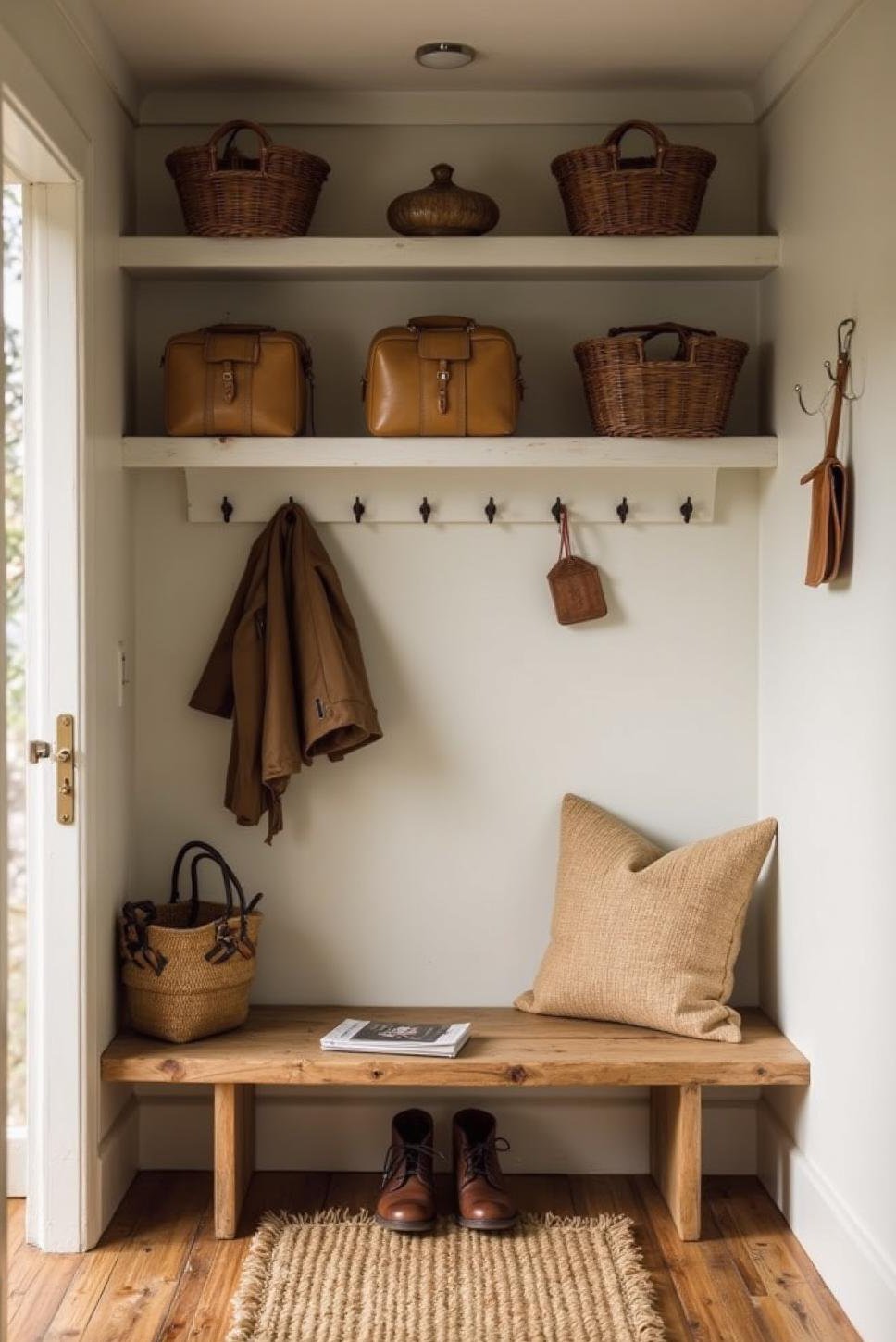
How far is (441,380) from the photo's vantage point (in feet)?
10.0

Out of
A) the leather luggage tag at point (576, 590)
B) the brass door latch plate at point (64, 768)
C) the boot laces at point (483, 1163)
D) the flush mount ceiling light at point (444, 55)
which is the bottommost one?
the boot laces at point (483, 1163)

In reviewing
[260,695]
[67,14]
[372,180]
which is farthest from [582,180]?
[260,695]

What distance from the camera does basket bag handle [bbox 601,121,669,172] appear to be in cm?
297

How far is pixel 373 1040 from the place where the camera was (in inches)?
118

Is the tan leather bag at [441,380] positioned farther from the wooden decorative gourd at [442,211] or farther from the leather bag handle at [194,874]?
the leather bag handle at [194,874]

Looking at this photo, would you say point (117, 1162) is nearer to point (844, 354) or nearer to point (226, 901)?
point (226, 901)

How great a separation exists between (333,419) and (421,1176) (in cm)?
171

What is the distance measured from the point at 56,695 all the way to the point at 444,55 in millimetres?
1560

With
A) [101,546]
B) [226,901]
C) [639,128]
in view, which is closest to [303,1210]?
[226,901]

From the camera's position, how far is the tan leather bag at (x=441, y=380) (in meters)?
3.05

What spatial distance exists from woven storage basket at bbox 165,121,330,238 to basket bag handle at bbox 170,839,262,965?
4.43ft

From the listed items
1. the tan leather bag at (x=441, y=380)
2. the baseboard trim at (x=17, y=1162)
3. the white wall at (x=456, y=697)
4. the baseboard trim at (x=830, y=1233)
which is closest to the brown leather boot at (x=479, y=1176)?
the white wall at (x=456, y=697)

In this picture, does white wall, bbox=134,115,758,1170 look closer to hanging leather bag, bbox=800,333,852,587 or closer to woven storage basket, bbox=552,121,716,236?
woven storage basket, bbox=552,121,716,236

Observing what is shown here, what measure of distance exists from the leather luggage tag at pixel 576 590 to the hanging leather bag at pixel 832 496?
2.15 ft
